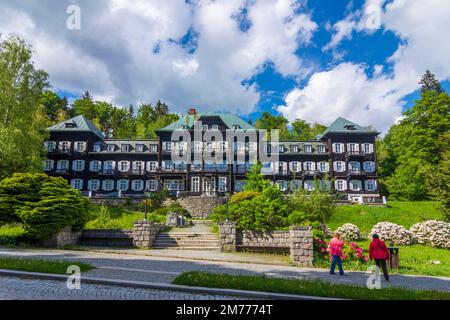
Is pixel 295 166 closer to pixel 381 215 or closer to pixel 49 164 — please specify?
pixel 381 215

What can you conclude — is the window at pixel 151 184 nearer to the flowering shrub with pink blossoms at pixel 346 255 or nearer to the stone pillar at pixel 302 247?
the flowering shrub with pink blossoms at pixel 346 255

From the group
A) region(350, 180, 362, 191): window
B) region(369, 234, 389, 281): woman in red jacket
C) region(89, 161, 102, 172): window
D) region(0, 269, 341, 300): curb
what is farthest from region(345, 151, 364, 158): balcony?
region(0, 269, 341, 300): curb

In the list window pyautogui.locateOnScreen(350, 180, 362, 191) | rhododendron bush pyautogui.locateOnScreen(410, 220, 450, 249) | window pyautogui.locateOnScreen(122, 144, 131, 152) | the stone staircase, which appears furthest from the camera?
window pyautogui.locateOnScreen(122, 144, 131, 152)

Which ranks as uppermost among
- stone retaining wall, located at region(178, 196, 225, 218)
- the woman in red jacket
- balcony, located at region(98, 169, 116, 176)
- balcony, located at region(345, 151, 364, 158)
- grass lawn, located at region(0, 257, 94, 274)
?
balcony, located at region(345, 151, 364, 158)

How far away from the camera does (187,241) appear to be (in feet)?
58.9

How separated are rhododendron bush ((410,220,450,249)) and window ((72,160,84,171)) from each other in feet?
143

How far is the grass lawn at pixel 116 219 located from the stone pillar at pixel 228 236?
650 cm

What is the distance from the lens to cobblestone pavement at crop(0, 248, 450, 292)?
9586mm

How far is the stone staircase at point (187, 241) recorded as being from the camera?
1723 cm

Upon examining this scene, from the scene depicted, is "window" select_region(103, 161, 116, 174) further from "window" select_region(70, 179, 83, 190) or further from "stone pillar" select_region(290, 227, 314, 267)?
"stone pillar" select_region(290, 227, 314, 267)

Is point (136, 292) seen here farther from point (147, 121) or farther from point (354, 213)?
point (147, 121)

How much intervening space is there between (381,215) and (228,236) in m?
21.1
